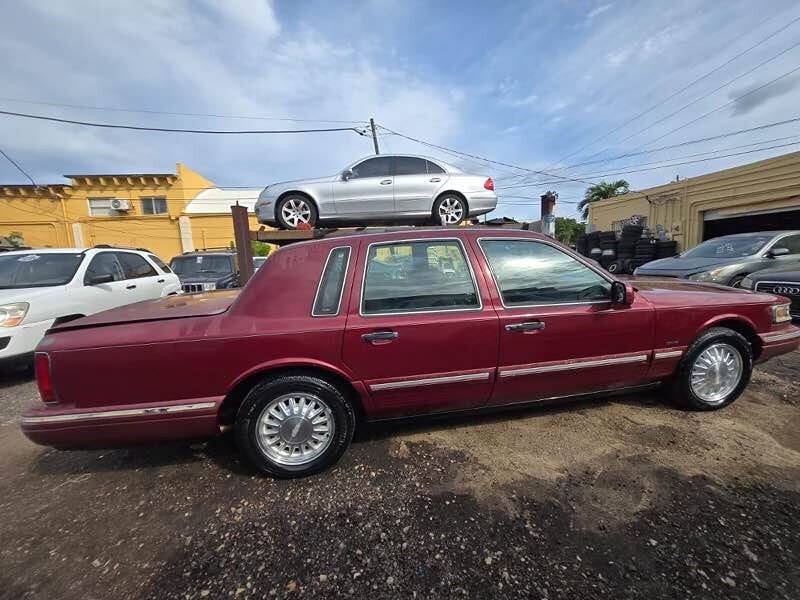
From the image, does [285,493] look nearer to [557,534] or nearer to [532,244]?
[557,534]

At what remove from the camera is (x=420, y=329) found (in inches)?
93.1

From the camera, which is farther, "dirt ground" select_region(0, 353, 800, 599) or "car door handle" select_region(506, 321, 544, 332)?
"car door handle" select_region(506, 321, 544, 332)

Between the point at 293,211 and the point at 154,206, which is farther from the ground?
the point at 154,206

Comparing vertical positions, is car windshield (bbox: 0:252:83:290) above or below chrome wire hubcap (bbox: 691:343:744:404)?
above

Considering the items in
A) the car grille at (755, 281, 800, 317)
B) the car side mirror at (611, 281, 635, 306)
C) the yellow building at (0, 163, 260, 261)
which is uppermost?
the yellow building at (0, 163, 260, 261)

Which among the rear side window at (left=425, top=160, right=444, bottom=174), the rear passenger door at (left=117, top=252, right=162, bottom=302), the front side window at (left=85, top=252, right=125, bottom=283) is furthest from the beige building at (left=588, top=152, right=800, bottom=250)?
the front side window at (left=85, top=252, right=125, bottom=283)

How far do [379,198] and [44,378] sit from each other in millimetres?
3599

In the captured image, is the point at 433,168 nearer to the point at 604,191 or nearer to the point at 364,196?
the point at 364,196

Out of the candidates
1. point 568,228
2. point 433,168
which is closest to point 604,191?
point 568,228

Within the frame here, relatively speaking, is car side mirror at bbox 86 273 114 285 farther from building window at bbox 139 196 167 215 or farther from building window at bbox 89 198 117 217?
building window at bbox 89 198 117 217

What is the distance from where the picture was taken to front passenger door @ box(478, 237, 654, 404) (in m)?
2.55

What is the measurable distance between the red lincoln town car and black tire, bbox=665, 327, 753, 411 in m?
0.03

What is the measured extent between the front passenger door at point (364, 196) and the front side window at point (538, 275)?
2260mm

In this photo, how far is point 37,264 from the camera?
4.92m
